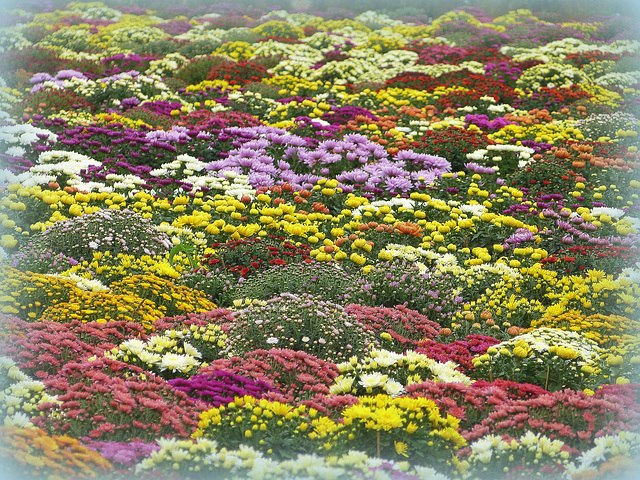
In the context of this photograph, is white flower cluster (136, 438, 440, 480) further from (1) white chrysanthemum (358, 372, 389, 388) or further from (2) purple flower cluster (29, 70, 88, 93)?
(2) purple flower cluster (29, 70, 88, 93)

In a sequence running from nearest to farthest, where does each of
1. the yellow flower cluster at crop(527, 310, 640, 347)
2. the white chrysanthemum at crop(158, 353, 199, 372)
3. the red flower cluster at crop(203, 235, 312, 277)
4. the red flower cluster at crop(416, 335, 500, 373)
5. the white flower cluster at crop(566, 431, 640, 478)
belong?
the white flower cluster at crop(566, 431, 640, 478)
the white chrysanthemum at crop(158, 353, 199, 372)
the red flower cluster at crop(416, 335, 500, 373)
the yellow flower cluster at crop(527, 310, 640, 347)
the red flower cluster at crop(203, 235, 312, 277)

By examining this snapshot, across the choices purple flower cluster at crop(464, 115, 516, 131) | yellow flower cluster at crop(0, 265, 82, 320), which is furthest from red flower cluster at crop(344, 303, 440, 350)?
purple flower cluster at crop(464, 115, 516, 131)

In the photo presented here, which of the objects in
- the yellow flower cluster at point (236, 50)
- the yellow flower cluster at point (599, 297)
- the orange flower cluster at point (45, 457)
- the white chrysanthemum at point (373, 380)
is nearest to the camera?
the orange flower cluster at point (45, 457)

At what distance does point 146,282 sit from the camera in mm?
5535

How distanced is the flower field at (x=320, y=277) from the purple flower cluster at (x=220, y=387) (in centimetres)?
2

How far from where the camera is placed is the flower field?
340 centimetres

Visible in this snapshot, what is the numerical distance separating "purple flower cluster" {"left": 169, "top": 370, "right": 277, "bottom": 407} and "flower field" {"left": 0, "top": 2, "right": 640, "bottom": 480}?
0.07 feet

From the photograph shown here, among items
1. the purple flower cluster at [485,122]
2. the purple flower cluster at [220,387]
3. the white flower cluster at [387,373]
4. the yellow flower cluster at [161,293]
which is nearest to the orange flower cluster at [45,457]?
the purple flower cluster at [220,387]

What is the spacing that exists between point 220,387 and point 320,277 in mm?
2384

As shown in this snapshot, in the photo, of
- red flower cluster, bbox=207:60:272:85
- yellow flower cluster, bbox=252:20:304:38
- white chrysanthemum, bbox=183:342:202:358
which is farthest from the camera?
yellow flower cluster, bbox=252:20:304:38

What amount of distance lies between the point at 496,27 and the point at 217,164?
16.4 meters

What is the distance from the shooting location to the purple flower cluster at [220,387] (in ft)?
12.3

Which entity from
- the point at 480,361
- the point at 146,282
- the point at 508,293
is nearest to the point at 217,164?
the point at 146,282

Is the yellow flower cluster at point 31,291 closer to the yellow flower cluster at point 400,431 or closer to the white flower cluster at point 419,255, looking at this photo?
the yellow flower cluster at point 400,431
